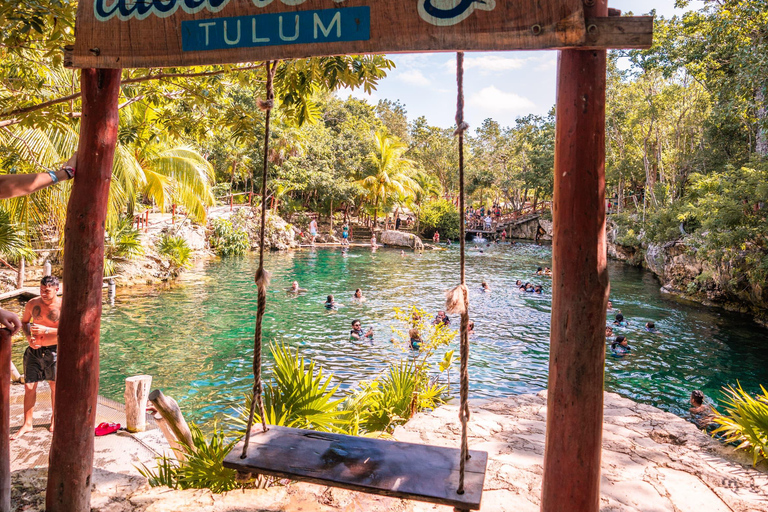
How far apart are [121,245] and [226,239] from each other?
914cm

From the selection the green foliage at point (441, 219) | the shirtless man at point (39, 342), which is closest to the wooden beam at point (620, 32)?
the shirtless man at point (39, 342)

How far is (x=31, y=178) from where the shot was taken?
277 centimetres

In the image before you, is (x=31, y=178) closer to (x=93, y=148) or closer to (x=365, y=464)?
(x=93, y=148)

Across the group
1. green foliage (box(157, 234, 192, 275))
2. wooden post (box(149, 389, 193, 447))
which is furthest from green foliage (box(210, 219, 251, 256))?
wooden post (box(149, 389, 193, 447))

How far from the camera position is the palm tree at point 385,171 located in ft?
112

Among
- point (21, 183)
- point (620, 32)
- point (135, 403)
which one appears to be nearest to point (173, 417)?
point (135, 403)

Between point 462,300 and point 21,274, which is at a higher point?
point 462,300

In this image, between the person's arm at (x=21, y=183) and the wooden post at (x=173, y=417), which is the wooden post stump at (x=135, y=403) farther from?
the person's arm at (x=21, y=183)

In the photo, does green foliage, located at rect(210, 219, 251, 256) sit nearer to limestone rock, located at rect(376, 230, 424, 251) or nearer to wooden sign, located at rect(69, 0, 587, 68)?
limestone rock, located at rect(376, 230, 424, 251)

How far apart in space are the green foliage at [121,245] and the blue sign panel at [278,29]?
14.6 meters

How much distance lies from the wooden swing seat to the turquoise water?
5.17 meters

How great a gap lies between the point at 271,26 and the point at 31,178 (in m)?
1.57

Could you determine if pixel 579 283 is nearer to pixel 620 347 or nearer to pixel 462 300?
pixel 462 300

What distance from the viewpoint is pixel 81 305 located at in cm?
293
